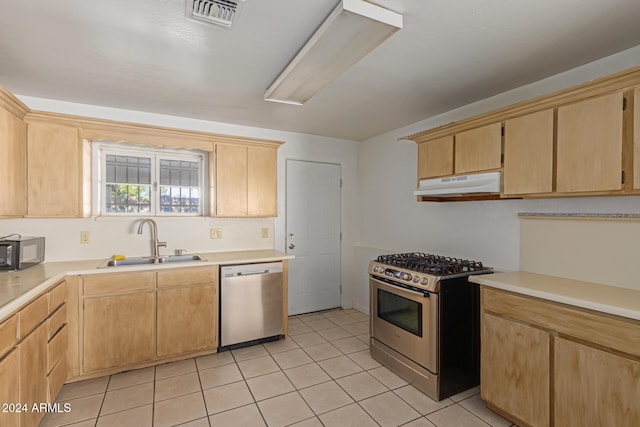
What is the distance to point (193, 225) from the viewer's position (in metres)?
3.55

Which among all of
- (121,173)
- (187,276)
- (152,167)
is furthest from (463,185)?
(121,173)

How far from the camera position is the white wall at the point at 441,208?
7.45ft

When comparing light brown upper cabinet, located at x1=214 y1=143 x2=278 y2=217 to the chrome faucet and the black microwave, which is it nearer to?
the chrome faucet

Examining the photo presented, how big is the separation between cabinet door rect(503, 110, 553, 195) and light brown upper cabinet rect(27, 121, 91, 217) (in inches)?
140

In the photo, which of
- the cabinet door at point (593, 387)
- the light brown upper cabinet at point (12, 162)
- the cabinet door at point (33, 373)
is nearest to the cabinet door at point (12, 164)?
the light brown upper cabinet at point (12, 162)

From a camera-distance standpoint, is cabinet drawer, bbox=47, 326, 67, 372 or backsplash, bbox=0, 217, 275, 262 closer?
cabinet drawer, bbox=47, 326, 67, 372

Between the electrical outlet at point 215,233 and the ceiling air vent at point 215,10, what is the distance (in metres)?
2.35

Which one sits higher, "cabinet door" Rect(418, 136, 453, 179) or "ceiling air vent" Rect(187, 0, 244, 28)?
"ceiling air vent" Rect(187, 0, 244, 28)

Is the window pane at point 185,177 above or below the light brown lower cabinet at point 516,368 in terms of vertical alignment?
above

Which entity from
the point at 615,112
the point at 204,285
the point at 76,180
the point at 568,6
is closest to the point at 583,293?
the point at 615,112

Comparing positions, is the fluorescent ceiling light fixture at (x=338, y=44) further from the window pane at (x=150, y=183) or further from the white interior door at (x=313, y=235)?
the white interior door at (x=313, y=235)

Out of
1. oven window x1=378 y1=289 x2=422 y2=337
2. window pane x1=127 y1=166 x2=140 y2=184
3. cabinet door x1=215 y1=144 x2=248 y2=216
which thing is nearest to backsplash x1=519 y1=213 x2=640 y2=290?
oven window x1=378 y1=289 x2=422 y2=337

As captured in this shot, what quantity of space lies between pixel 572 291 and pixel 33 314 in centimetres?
323

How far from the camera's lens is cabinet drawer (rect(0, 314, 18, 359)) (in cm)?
154
